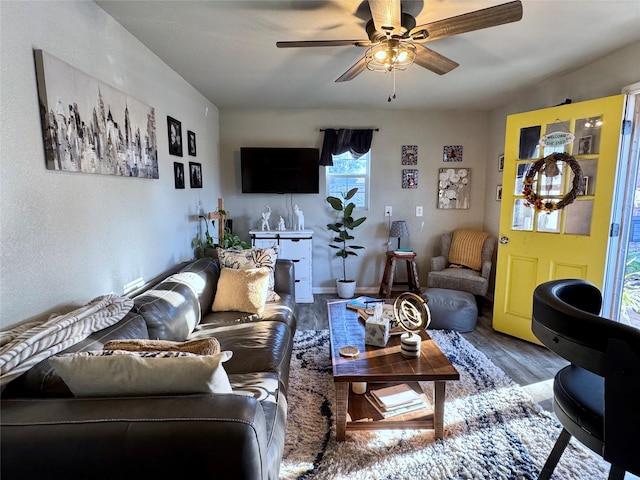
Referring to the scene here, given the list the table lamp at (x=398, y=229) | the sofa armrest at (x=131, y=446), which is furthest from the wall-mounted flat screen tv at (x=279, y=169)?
the sofa armrest at (x=131, y=446)

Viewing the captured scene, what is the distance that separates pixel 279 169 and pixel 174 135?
1543 millimetres

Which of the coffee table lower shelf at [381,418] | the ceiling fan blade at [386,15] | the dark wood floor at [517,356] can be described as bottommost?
the dark wood floor at [517,356]

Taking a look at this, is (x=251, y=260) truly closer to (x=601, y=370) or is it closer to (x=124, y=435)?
(x=124, y=435)

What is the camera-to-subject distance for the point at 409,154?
4.48 metres

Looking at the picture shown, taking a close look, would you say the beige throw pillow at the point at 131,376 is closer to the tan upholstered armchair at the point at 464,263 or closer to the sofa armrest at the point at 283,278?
the sofa armrest at the point at 283,278

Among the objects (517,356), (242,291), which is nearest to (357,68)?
(242,291)

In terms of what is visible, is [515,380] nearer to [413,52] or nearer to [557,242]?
[557,242]

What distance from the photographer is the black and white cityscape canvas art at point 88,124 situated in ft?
5.06

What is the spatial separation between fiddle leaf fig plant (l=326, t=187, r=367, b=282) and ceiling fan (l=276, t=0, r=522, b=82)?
2.02m

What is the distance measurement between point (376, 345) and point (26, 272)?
172 centimetres

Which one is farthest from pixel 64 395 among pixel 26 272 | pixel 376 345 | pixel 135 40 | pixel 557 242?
pixel 557 242

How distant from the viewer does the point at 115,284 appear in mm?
2061

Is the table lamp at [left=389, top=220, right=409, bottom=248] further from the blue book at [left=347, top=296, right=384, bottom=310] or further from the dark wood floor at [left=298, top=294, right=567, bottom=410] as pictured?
the blue book at [left=347, top=296, right=384, bottom=310]

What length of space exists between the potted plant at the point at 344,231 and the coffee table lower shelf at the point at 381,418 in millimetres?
2492
